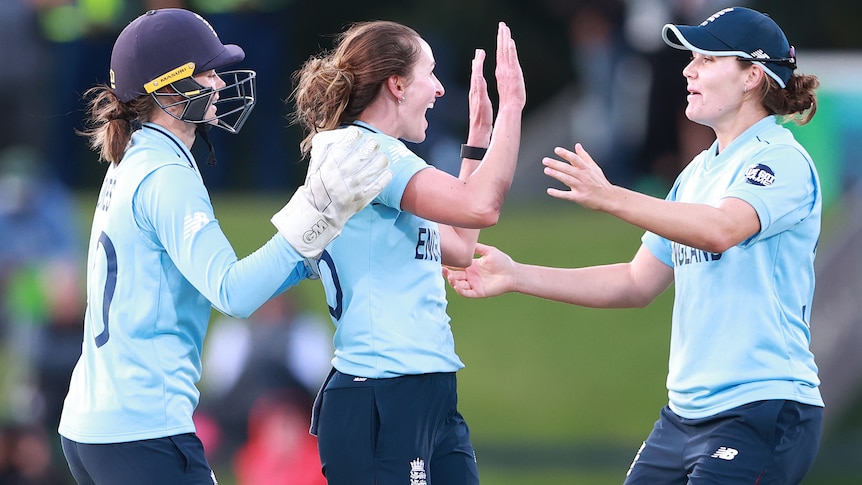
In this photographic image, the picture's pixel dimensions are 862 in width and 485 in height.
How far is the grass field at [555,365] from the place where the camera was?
31.2 feet

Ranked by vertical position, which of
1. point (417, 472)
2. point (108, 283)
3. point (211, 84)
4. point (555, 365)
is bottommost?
point (555, 365)

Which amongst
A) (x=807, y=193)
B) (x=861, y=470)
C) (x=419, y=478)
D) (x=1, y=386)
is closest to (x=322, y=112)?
(x=419, y=478)

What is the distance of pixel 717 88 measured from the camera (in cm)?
410

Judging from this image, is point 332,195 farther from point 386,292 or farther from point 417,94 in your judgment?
point 417,94

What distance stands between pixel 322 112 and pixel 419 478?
45.0 inches

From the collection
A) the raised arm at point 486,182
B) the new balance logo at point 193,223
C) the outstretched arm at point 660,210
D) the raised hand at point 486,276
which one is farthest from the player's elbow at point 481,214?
the new balance logo at point 193,223

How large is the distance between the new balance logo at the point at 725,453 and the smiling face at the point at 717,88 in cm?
103

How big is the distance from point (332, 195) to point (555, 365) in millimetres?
6897

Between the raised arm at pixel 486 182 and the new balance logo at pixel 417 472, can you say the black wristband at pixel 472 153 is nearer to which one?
the raised arm at pixel 486 182

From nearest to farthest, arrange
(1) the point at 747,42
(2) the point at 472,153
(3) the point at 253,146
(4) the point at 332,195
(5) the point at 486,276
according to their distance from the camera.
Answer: (4) the point at 332,195 < (1) the point at 747,42 < (2) the point at 472,153 < (5) the point at 486,276 < (3) the point at 253,146

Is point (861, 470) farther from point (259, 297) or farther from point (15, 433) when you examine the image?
point (259, 297)

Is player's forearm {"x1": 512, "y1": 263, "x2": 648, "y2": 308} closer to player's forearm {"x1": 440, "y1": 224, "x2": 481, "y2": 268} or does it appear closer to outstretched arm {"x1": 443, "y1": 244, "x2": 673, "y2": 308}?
outstretched arm {"x1": 443, "y1": 244, "x2": 673, "y2": 308}

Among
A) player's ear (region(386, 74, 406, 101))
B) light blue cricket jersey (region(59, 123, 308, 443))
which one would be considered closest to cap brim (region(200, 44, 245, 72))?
light blue cricket jersey (region(59, 123, 308, 443))

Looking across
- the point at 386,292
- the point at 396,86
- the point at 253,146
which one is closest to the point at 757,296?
the point at 386,292
